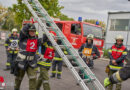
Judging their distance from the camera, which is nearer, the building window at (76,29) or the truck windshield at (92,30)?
the building window at (76,29)

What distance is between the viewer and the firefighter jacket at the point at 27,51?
13.2ft

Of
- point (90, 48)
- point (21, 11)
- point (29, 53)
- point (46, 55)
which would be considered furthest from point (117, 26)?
point (29, 53)

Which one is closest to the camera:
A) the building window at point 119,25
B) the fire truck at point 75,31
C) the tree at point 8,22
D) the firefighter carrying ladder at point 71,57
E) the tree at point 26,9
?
the firefighter carrying ladder at point 71,57

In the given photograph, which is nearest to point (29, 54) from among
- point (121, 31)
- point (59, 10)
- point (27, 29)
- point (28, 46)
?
point (28, 46)

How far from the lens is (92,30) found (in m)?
9.95

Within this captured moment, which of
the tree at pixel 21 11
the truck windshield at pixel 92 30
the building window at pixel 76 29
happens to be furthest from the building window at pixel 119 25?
the building window at pixel 76 29

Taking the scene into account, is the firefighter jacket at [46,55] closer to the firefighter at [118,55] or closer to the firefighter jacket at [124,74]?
the firefighter at [118,55]

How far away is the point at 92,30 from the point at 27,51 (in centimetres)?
651

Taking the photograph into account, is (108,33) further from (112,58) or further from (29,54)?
(29,54)

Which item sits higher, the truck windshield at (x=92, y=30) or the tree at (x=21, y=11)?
the tree at (x=21, y=11)

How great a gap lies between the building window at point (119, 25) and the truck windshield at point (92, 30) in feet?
33.4

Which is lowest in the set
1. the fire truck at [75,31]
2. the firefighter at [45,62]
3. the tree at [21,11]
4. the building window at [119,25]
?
the firefighter at [45,62]

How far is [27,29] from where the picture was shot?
4.07m

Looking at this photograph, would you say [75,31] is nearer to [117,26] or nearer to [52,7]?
[52,7]
